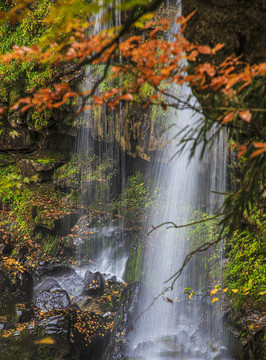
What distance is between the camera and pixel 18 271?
700 cm

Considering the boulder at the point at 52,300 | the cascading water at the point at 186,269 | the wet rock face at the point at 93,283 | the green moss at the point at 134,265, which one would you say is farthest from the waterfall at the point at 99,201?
the boulder at the point at 52,300

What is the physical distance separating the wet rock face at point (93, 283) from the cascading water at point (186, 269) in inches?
43.0

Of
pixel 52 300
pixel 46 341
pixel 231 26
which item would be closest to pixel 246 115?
pixel 231 26

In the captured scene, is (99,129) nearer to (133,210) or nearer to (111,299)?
(133,210)

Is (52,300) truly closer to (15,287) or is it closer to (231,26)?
(15,287)

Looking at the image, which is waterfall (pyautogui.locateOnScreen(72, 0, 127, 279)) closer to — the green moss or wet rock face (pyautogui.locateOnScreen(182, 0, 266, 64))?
the green moss

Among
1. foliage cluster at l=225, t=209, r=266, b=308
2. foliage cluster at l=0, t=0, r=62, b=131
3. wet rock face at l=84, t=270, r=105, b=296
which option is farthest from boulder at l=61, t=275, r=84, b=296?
foliage cluster at l=0, t=0, r=62, b=131

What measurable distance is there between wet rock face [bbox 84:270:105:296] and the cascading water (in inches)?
43.0

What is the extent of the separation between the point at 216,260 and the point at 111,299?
8.45 ft

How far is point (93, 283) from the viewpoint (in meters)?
6.86

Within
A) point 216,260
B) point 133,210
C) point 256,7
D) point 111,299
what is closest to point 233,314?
point 216,260

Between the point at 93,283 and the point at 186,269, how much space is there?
2.27 metres

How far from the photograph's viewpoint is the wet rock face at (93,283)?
22.1 feet

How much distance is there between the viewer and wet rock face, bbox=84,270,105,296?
6.74 meters
